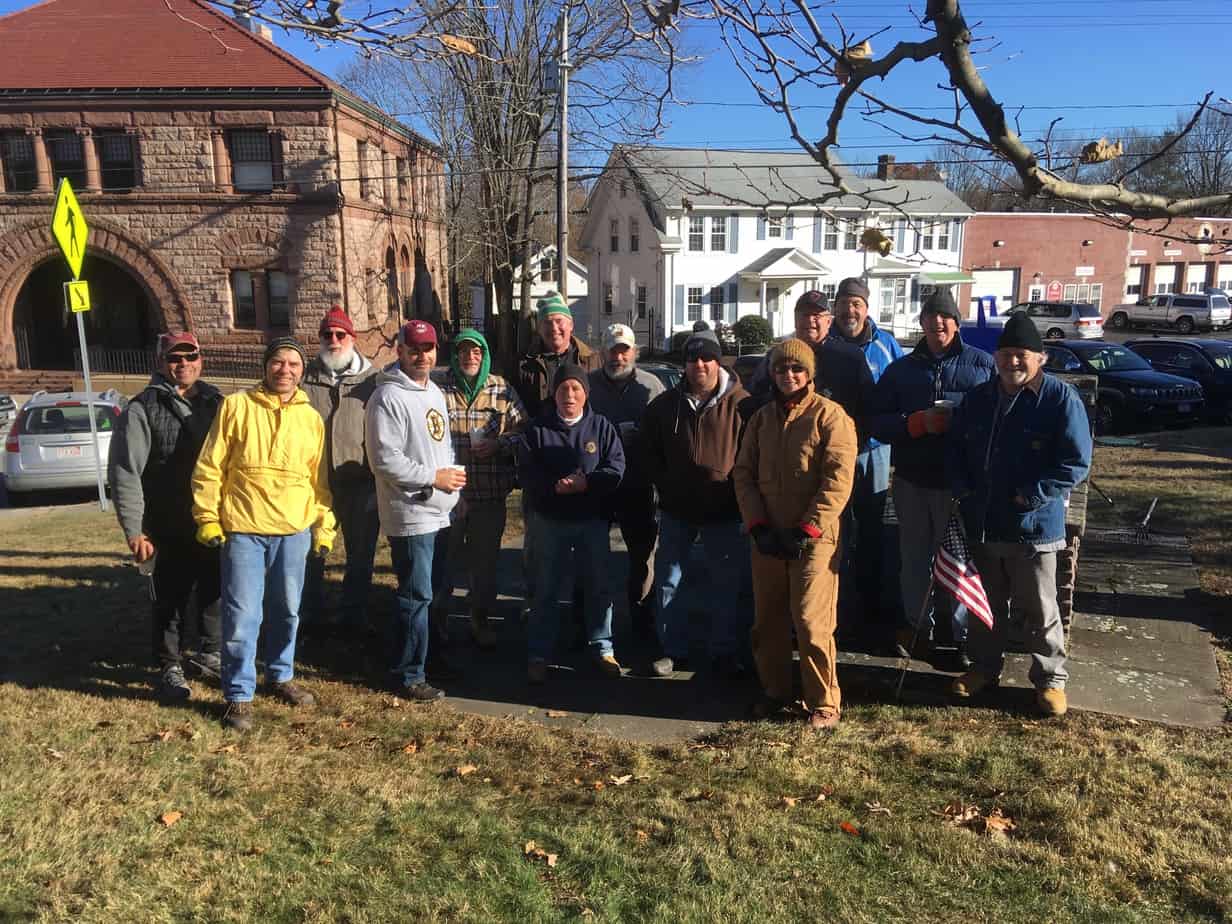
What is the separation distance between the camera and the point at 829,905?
10.4 feet

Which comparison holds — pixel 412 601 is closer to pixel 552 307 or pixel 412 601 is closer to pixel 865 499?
pixel 552 307

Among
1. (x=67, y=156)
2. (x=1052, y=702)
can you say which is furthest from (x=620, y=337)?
(x=67, y=156)

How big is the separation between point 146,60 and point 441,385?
2648 cm

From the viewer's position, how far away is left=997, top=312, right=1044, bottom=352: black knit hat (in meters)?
4.48

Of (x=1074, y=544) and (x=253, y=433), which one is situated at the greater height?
(x=253, y=433)

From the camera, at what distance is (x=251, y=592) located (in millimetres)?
4699

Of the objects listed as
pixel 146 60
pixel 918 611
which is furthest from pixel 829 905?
pixel 146 60

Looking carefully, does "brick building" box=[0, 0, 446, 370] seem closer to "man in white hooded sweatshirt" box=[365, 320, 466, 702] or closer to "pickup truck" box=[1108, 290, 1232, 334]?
"man in white hooded sweatshirt" box=[365, 320, 466, 702]

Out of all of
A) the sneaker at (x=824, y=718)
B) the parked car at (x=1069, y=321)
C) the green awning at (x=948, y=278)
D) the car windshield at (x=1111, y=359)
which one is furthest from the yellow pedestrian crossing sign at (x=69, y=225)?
the green awning at (x=948, y=278)

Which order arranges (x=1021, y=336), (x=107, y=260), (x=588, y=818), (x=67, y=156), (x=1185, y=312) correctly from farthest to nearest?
(x=1185, y=312), (x=107, y=260), (x=67, y=156), (x=1021, y=336), (x=588, y=818)

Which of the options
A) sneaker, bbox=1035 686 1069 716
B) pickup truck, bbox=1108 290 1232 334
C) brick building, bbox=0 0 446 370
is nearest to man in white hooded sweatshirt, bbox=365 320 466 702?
sneaker, bbox=1035 686 1069 716

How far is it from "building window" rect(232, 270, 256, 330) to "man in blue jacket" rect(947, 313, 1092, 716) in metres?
25.9

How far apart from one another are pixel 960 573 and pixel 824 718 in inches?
39.2

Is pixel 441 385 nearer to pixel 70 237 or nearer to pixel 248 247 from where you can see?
pixel 70 237
